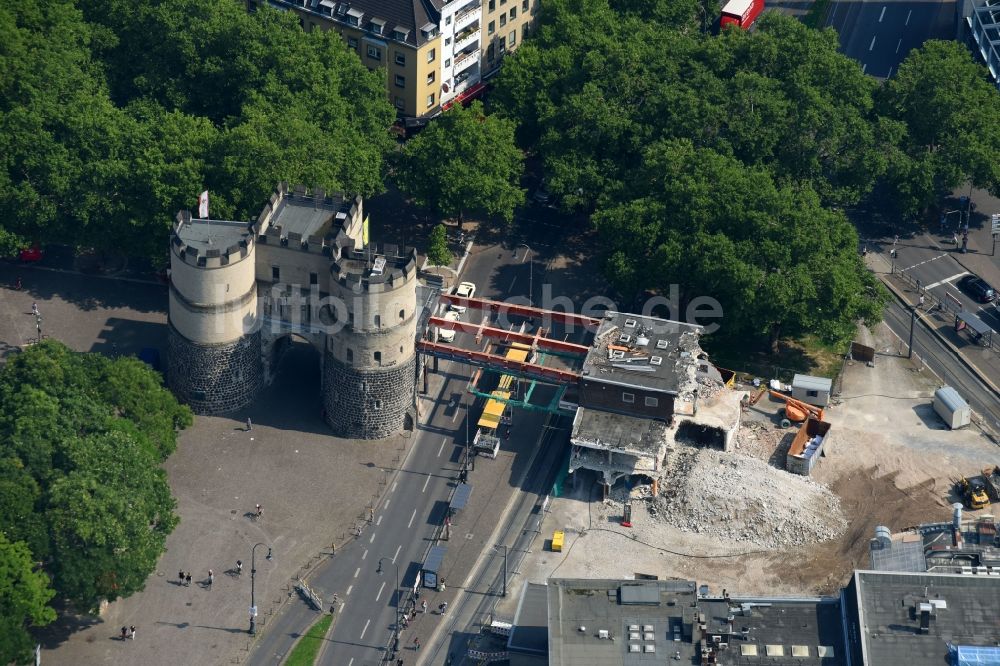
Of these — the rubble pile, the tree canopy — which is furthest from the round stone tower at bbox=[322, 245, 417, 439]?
the rubble pile

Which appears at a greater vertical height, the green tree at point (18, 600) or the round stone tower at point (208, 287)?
the round stone tower at point (208, 287)

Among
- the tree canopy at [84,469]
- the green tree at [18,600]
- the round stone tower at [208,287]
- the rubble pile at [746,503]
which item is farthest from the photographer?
the round stone tower at [208,287]

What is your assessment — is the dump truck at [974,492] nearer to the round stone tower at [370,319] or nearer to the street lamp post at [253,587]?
the round stone tower at [370,319]

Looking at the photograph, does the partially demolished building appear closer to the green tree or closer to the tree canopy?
the tree canopy

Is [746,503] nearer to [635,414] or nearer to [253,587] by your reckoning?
[635,414]

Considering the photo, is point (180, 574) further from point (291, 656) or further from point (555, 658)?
point (555, 658)

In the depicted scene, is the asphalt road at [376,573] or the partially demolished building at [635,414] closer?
the asphalt road at [376,573]

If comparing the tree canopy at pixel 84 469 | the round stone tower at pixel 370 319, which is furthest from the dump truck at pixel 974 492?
the tree canopy at pixel 84 469
